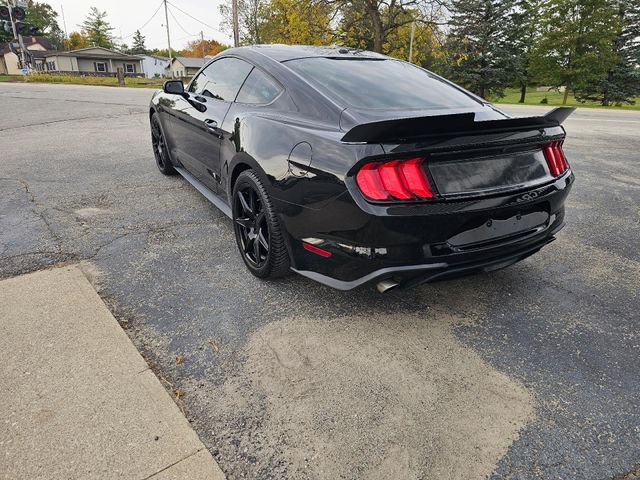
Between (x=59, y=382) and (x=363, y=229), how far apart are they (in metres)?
1.55

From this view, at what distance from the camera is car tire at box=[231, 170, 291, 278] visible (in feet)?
8.70

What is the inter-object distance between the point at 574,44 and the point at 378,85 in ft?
144

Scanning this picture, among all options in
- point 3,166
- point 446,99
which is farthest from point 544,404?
point 3,166

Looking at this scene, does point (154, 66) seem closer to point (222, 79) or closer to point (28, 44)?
point (28, 44)

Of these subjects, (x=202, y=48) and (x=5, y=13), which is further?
(x=202, y=48)

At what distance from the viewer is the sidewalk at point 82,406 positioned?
158cm

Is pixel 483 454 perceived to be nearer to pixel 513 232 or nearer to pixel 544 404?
pixel 544 404

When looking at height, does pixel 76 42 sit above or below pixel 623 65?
above

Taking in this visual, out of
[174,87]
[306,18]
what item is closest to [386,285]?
[174,87]

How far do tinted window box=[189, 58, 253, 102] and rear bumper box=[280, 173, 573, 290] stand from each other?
1452 millimetres

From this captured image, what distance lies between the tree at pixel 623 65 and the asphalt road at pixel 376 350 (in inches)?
1701

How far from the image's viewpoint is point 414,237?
211 cm

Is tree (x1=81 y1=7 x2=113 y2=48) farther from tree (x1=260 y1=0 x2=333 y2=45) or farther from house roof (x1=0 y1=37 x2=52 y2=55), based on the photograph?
tree (x1=260 y1=0 x2=333 y2=45)

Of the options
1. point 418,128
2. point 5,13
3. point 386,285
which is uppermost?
point 5,13
